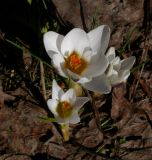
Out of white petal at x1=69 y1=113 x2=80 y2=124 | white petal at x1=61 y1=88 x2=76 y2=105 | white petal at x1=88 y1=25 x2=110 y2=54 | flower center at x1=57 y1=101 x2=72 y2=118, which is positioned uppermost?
white petal at x1=88 y1=25 x2=110 y2=54

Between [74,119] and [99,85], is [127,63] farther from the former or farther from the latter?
[74,119]

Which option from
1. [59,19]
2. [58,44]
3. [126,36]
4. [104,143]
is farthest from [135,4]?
[104,143]

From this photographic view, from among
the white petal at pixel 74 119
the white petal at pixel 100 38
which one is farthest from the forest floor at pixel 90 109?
the white petal at pixel 100 38

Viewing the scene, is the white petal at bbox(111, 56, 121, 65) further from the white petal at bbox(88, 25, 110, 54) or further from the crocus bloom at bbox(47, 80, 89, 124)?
the crocus bloom at bbox(47, 80, 89, 124)

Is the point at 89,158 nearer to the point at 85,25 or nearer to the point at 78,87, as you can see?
the point at 78,87

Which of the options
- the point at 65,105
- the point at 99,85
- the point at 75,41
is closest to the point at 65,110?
the point at 65,105

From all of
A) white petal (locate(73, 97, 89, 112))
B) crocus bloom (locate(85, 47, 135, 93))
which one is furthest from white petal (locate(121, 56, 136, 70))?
white petal (locate(73, 97, 89, 112))

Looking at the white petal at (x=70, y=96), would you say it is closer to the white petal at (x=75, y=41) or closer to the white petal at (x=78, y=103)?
the white petal at (x=78, y=103)
